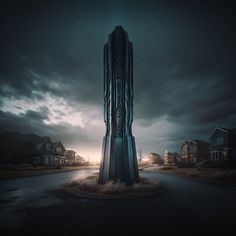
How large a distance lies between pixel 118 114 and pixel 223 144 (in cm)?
3379

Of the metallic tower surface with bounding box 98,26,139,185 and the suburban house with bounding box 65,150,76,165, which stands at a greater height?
the metallic tower surface with bounding box 98,26,139,185

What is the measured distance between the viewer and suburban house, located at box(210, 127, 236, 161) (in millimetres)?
32938

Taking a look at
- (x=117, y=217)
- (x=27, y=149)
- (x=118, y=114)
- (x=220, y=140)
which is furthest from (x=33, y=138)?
(x=220, y=140)

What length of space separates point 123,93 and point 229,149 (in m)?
33.2

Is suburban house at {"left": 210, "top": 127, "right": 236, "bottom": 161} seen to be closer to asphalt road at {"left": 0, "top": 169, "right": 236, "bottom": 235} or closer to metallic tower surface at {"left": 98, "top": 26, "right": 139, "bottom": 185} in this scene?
metallic tower surface at {"left": 98, "top": 26, "right": 139, "bottom": 185}

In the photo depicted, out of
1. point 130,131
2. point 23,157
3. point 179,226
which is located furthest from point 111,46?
point 23,157

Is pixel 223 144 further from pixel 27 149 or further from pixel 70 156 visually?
pixel 70 156

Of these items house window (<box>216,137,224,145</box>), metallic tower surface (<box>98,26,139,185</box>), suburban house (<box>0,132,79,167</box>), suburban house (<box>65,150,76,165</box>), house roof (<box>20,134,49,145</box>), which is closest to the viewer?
metallic tower surface (<box>98,26,139,185</box>)

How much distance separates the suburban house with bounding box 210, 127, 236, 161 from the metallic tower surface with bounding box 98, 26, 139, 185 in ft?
101

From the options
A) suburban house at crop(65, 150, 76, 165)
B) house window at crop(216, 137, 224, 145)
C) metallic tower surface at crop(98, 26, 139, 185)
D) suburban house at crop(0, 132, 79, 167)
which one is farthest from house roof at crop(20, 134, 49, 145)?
house window at crop(216, 137, 224, 145)

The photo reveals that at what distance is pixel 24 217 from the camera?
17.4 feet

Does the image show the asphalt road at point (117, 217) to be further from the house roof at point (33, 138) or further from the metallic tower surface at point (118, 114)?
the house roof at point (33, 138)

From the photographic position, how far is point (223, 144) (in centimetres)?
3456

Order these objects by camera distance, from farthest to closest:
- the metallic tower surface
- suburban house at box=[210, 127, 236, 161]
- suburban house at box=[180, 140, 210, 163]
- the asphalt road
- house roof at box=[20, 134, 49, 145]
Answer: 1. suburban house at box=[180, 140, 210, 163]
2. house roof at box=[20, 134, 49, 145]
3. suburban house at box=[210, 127, 236, 161]
4. the metallic tower surface
5. the asphalt road
